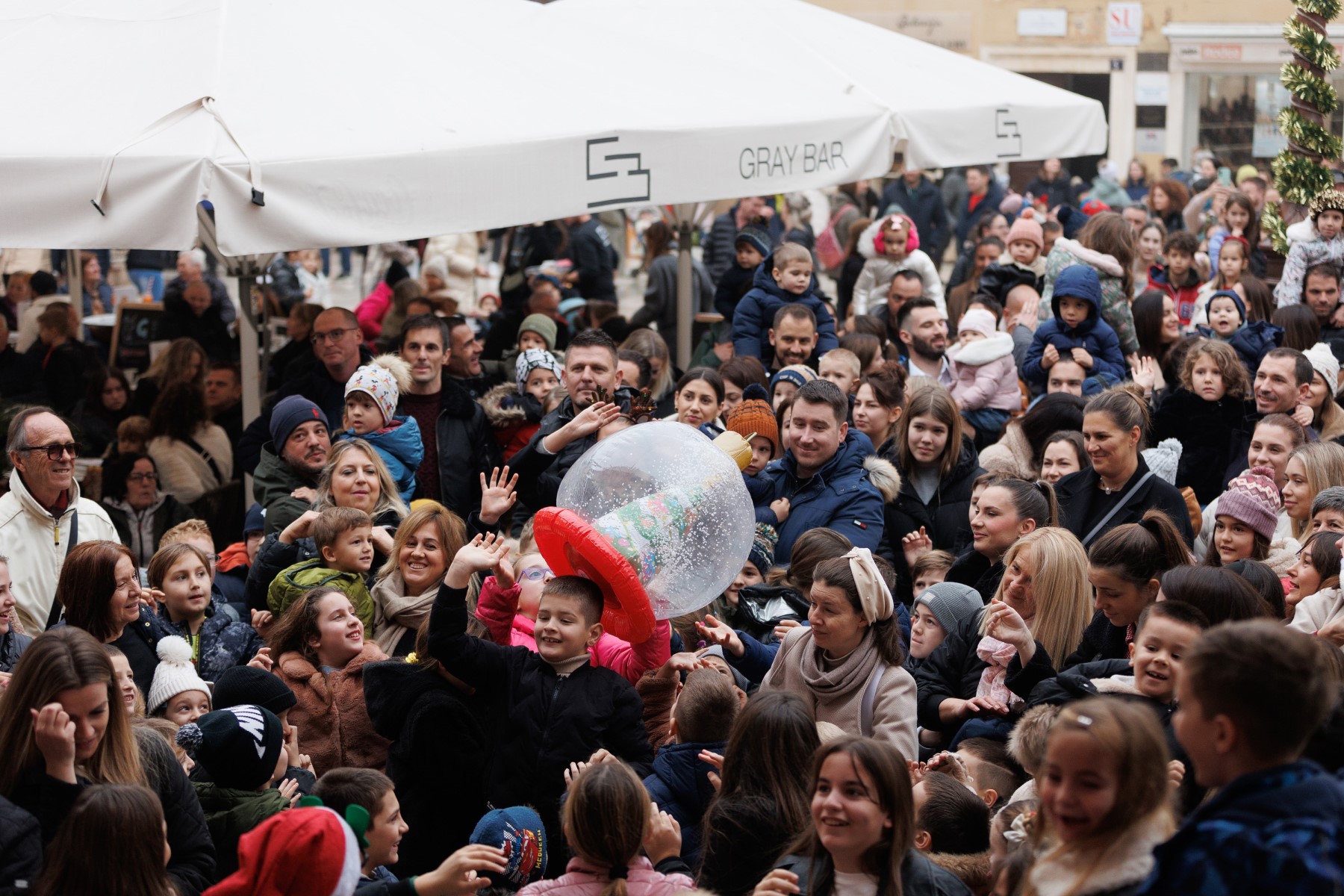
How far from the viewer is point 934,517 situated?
19.1ft

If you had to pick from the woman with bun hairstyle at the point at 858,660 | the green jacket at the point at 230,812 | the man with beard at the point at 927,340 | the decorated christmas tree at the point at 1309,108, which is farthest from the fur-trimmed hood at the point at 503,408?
the decorated christmas tree at the point at 1309,108

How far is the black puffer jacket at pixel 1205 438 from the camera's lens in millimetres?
6535

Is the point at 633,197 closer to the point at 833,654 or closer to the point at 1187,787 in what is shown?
the point at 833,654

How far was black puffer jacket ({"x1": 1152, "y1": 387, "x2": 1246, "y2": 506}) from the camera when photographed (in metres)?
6.54

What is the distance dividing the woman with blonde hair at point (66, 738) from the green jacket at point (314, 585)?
1596 mm

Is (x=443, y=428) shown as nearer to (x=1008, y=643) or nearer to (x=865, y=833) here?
(x=1008, y=643)

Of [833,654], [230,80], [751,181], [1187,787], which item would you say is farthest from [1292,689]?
[751,181]

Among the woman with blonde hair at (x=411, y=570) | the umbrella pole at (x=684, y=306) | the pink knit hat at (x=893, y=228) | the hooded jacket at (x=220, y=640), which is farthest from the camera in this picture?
the pink knit hat at (x=893, y=228)

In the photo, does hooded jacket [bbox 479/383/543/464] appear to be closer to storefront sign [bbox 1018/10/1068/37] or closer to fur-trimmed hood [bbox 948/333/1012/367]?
fur-trimmed hood [bbox 948/333/1012/367]

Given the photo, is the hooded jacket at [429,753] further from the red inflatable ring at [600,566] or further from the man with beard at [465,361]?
the man with beard at [465,361]

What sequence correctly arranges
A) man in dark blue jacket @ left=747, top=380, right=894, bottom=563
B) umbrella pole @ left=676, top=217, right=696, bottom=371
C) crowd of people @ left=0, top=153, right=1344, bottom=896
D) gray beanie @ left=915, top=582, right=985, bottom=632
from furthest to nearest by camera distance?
umbrella pole @ left=676, top=217, right=696, bottom=371, man in dark blue jacket @ left=747, top=380, right=894, bottom=563, gray beanie @ left=915, top=582, right=985, bottom=632, crowd of people @ left=0, top=153, right=1344, bottom=896

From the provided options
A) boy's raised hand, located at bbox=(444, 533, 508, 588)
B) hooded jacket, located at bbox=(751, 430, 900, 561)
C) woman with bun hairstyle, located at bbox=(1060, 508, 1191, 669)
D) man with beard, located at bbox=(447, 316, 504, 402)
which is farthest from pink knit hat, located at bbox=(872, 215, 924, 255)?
boy's raised hand, located at bbox=(444, 533, 508, 588)

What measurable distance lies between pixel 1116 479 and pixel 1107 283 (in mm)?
3380

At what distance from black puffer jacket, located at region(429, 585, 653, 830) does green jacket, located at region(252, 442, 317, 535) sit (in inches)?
75.6
